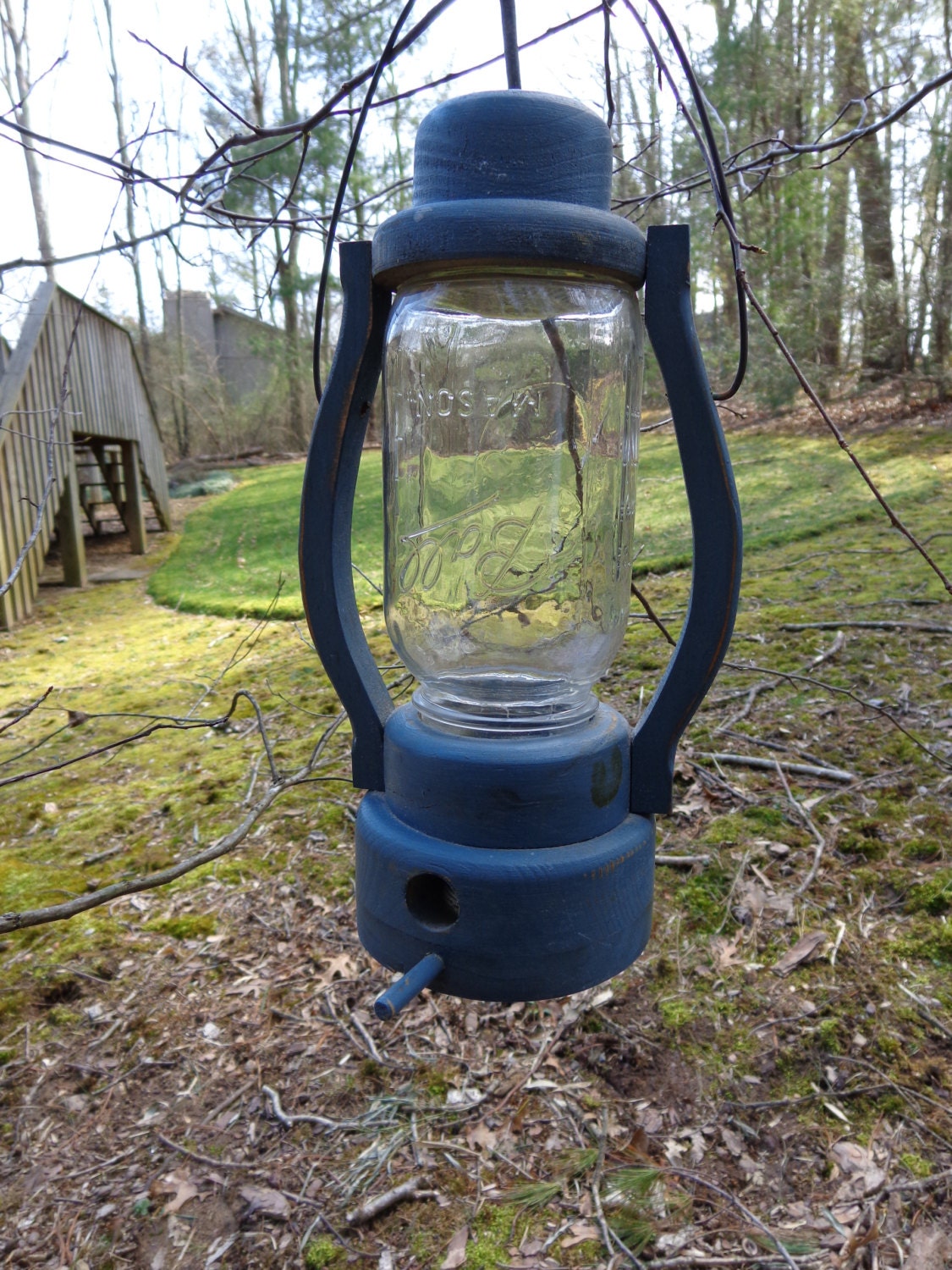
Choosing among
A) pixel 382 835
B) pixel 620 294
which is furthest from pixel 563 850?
pixel 620 294

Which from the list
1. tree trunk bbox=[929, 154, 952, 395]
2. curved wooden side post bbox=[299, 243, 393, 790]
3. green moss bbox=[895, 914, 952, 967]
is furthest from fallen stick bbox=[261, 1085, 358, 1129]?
tree trunk bbox=[929, 154, 952, 395]

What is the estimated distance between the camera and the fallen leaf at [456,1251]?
5.61 ft

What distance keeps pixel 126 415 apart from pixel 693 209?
7.33 metres

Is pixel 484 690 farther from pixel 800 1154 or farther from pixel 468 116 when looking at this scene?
pixel 800 1154

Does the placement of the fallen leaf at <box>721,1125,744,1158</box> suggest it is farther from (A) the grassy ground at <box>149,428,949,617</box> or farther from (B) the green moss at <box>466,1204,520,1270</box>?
(A) the grassy ground at <box>149,428,949,617</box>

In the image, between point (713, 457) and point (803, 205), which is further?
point (803, 205)

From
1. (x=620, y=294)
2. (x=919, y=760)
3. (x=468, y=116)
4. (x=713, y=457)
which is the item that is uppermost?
(x=468, y=116)

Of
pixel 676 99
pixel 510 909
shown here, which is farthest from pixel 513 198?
pixel 510 909

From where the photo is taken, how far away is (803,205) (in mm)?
11164

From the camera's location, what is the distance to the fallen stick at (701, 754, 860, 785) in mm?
2756

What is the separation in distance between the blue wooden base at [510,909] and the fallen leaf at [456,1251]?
3.09ft

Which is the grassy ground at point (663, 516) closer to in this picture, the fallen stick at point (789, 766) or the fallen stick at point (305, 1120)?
the fallen stick at point (789, 766)

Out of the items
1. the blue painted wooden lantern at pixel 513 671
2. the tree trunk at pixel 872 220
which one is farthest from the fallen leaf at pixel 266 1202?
the tree trunk at pixel 872 220

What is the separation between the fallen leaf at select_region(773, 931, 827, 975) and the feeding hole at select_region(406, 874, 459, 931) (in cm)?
137
